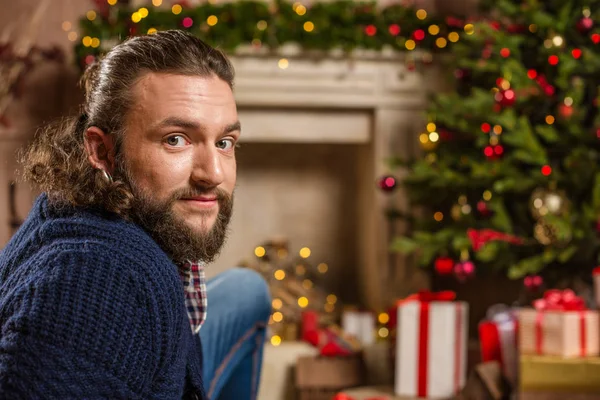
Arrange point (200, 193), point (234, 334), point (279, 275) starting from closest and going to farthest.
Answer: point (200, 193)
point (234, 334)
point (279, 275)

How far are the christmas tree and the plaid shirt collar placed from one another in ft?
4.41

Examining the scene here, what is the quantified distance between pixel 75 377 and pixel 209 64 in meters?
0.52

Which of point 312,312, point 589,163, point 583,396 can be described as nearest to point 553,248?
point 589,163

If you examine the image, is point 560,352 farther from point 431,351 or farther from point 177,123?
point 177,123

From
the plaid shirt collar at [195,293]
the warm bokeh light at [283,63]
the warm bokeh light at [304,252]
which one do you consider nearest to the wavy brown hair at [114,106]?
the plaid shirt collar at [195,293]

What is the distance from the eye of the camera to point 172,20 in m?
2.94

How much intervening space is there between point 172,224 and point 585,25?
1.93m

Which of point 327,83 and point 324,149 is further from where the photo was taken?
point 324,149

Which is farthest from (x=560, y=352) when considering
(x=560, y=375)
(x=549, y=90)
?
(x=549, y=90)

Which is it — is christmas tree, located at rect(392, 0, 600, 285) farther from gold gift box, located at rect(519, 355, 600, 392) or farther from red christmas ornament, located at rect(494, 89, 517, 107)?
gold gift box, located at rect(519, 355, 600, 392)

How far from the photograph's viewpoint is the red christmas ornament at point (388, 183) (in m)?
2.77

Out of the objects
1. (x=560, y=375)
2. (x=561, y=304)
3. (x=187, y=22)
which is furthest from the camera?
(x=187, y=22)

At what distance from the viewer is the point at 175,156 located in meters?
1.06

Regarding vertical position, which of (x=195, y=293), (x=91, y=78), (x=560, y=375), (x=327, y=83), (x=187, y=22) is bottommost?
(x=560, y=375)
